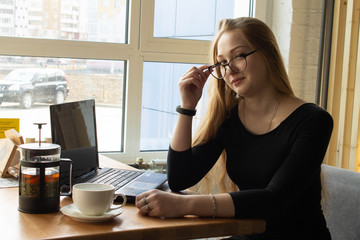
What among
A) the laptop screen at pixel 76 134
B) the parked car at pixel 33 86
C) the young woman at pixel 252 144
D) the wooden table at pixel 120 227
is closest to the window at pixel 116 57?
the parked car at pixel 33 86

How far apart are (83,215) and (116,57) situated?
1475 millimetres

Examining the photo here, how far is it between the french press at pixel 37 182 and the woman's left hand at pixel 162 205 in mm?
246

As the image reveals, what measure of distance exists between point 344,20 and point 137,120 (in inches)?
52.8

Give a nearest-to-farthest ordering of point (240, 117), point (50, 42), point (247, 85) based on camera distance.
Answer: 1. point (247, 85)
2. point (240, 117)
3. point (50, 42)

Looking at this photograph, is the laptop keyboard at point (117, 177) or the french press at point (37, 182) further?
the laptop keyboard at point (117, 177)

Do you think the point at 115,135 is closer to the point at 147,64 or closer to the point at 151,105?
the point at 151,105

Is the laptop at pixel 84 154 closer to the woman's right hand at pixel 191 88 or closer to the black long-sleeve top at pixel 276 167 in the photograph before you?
the black long-sleeve top at pixel 276 167

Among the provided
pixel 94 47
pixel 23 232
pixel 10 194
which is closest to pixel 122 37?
pixel 94 47

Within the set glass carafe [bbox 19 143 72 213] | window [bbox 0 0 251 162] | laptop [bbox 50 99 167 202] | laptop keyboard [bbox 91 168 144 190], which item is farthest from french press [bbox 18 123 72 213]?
window [bbox 0 0 251 162]

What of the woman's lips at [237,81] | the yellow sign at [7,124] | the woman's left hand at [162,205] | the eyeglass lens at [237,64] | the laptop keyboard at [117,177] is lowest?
the laptop keyboard at [117,177]

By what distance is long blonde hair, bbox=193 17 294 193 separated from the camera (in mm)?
1711

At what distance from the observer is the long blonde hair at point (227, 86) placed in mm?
1711

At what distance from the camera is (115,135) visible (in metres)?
2.73

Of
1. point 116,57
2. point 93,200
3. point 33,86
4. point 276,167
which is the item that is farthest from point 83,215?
A: point 116,57
